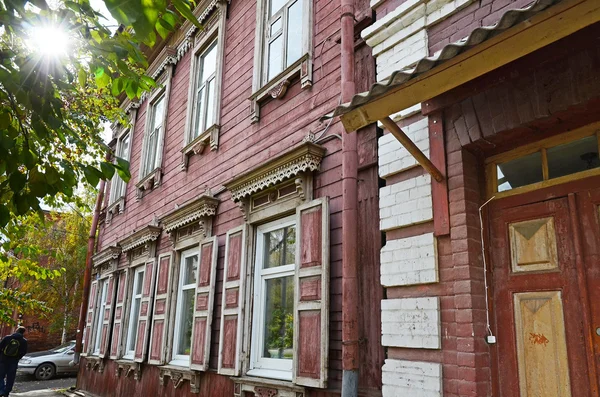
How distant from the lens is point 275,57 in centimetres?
675

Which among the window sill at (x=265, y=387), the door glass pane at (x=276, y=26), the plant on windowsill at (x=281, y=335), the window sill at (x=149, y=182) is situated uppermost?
the door glass pane at (x=276, y=26)

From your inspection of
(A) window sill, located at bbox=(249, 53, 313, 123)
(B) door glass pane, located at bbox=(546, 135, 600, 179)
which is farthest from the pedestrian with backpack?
(B) door glass pane, located at bbox=(546, 135, 600, 179)

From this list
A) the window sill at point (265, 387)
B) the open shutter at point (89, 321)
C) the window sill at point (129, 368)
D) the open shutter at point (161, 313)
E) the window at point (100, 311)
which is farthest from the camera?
the open shutter at point (89, 321)

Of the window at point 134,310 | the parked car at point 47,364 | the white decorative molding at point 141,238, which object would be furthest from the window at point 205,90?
the parked car at point 47,364

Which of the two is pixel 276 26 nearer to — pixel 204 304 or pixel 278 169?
pixel 278 169

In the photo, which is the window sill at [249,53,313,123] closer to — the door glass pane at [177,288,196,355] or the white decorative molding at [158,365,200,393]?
the door glass pane at [177,288,196,355]

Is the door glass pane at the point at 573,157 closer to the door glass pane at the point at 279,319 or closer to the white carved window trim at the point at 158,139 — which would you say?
the door glass pane at the point at 279,319

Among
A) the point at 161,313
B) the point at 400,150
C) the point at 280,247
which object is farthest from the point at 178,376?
the point at 400,150

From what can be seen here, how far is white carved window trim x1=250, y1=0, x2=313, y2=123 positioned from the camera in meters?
5.79

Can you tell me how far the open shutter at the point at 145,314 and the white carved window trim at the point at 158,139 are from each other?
1883mm

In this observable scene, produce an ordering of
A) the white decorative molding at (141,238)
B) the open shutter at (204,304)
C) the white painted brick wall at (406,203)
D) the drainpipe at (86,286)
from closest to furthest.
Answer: the white painted brick wall at (406,203)
the open shutter at (204,304)
the white decorative molding at (141,238)
the drainpipe at (86,286)

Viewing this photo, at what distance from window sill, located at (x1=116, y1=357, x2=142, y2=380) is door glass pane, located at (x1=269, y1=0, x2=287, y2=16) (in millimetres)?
6494

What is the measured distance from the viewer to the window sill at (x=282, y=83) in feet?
18.8

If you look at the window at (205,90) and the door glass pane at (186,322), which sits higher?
the window at (205,90)
